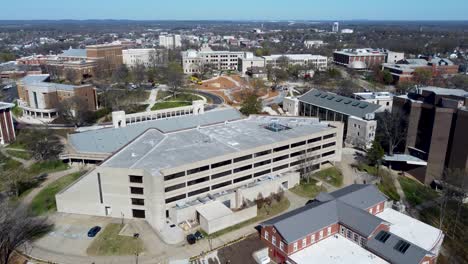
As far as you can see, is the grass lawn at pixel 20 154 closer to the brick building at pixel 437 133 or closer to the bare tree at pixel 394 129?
the bare tree at pixel 394 129

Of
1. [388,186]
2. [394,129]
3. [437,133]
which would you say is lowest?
[388,186]

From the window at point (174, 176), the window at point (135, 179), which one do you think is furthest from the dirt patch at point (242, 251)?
the window at point (135, 179)


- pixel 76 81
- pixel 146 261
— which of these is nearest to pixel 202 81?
pixel 76 81

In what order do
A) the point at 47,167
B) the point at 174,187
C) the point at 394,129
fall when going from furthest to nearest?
1. the point at 394,129
2. the point at 47,167
3. the point at 174,187

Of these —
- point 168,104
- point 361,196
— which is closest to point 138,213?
point 361,196

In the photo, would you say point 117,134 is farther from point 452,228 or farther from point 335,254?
point 452,228
